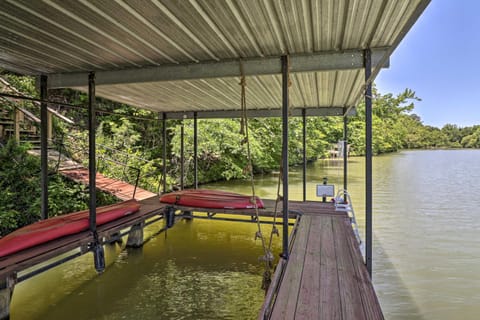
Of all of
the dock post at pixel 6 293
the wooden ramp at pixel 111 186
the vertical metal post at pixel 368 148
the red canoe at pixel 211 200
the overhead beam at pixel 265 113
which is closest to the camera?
the dock post at pixel 6 293

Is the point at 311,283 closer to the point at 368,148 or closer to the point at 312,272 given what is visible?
the point at 312,272

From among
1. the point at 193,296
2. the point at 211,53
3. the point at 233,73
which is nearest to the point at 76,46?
the point at 211,53

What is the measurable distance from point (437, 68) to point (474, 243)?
45.9 metres

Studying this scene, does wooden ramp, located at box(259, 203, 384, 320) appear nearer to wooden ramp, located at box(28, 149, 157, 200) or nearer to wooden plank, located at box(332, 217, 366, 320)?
wooden plank, located at box(332, 217, 366, 320)

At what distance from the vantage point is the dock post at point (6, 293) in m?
2.98

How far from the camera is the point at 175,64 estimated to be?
12.2 ft

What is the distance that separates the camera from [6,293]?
3.16 m

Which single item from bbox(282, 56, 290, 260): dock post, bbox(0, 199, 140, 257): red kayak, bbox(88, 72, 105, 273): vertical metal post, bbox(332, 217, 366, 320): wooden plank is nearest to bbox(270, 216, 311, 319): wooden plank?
bbox(282, 56, 290, 260): dock post

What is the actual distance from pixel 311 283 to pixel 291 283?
178 mm

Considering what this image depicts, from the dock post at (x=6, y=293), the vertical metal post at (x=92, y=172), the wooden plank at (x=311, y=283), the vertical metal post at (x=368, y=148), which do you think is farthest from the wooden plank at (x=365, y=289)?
the dock post at (x=6, y=293)

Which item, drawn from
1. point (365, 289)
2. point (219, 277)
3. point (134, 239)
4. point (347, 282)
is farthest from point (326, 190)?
point (134, 239)

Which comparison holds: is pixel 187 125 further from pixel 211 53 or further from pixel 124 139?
pixel 211 53

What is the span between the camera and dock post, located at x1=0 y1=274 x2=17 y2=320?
2.98 metres

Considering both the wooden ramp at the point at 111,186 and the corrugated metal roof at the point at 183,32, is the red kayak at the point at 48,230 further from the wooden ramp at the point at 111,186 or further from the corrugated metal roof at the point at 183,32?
the wooden ramp at the point at 111,186
